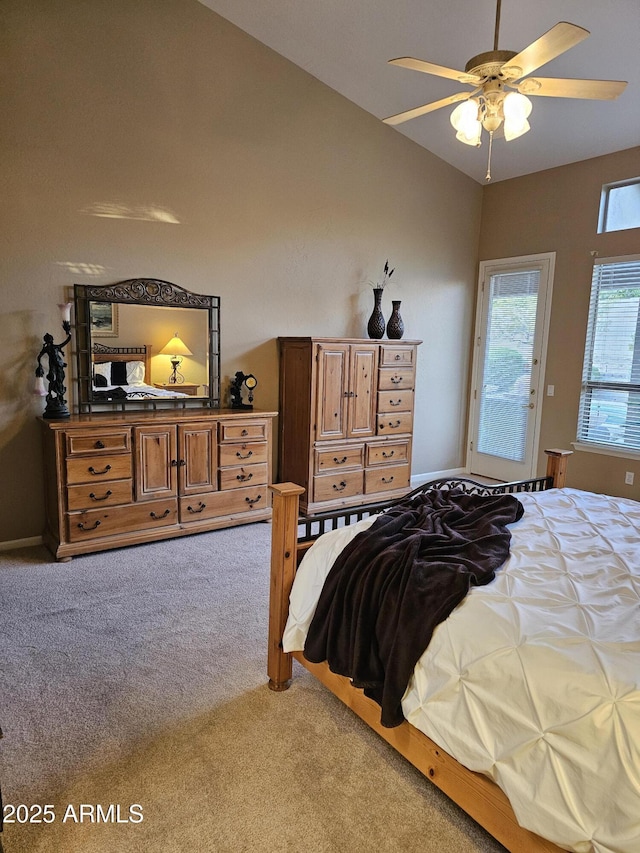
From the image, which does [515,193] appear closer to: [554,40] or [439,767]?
[554,40]

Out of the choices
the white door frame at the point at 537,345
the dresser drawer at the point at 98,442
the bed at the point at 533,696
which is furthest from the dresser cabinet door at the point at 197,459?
the white door frame at the point at 537,345

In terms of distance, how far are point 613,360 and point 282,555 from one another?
4.15m

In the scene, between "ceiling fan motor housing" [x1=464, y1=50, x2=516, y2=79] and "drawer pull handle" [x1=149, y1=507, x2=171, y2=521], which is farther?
"drawer pull handle" [x1=149, y1=507, x2=171, y2=521]

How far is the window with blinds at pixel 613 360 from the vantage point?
4.84m

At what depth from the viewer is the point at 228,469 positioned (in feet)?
13.8

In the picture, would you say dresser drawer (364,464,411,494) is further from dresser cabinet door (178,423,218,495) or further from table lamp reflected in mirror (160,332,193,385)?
table lamp reflected in mirror (160,332,193,385)

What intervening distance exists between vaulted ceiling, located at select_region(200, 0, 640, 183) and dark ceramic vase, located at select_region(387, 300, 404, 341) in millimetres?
1717

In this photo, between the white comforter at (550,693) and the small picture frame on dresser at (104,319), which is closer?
the white comforter at (550,693)

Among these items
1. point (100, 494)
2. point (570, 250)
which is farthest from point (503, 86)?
point (100, 494)

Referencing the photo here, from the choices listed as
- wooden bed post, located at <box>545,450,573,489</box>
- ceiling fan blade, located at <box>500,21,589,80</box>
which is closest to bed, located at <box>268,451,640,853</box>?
wooden bed post, located at <box>545,450,573,489</box>

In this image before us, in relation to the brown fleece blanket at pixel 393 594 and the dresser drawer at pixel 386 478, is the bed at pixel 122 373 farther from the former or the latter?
the brown fleece blanket at pixel 393 594

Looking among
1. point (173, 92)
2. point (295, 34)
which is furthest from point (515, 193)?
point (173, 92)

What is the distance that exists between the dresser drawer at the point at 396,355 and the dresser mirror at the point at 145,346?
1.50 m

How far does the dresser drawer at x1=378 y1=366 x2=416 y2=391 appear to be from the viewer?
501 centimetres
